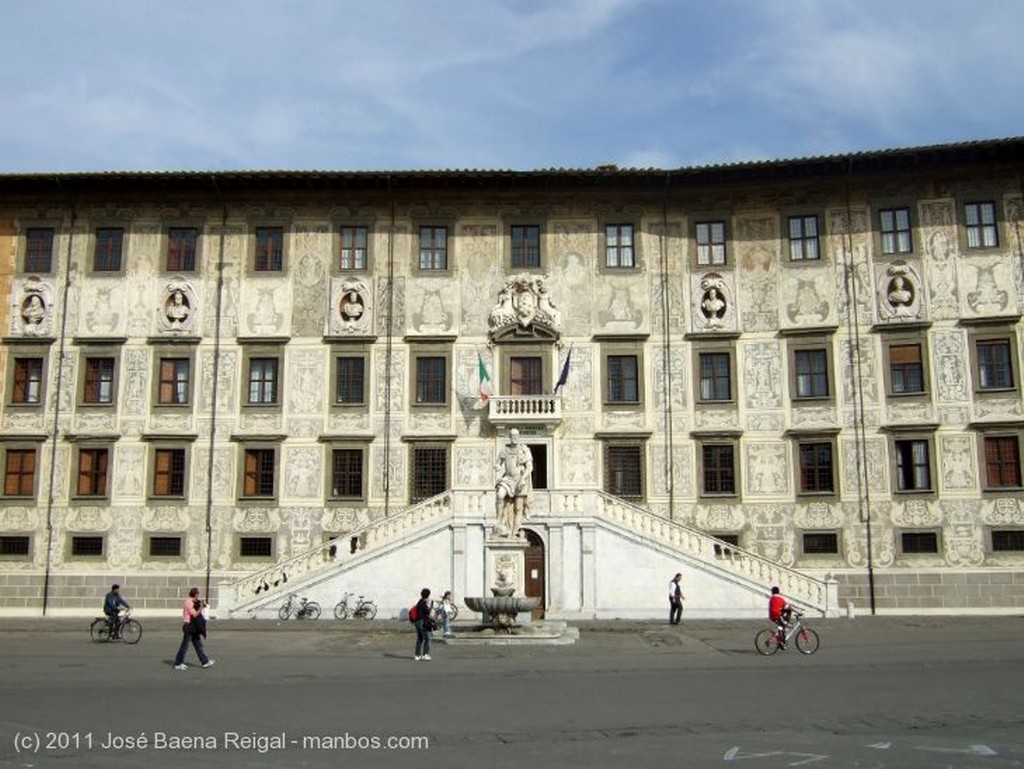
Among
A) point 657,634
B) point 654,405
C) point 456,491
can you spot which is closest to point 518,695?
point 657,634

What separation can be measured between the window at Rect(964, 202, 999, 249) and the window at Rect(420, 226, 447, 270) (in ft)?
57.1

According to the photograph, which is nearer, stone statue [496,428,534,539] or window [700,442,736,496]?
stone statue [496,428,534,539]

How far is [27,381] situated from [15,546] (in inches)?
220

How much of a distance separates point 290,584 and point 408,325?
953cm

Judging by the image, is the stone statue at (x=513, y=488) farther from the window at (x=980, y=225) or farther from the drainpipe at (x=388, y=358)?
the window at (x=980, y=225)

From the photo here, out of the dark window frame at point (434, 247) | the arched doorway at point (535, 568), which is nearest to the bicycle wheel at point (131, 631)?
the arched doorway at point (535, 568)

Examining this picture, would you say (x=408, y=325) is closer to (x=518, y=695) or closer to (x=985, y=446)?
(x=985, y=446)

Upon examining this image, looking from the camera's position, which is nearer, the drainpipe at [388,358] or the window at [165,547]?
the window at [165,547]

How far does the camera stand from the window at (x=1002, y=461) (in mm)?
32500

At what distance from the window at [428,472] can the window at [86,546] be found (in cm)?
1040

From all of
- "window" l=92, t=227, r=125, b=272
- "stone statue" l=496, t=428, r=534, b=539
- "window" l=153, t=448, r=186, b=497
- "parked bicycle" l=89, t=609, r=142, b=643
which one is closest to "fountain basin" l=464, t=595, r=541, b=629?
"stone statue" l=496, t=428, r=534, b=539

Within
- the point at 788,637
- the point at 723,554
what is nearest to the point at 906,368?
the point at 723,554

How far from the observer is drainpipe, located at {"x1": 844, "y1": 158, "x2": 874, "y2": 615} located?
108ft

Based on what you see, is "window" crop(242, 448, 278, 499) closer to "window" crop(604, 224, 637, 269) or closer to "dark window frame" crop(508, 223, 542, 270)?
"dark window frame" crop(508, 223, 542, 270)
